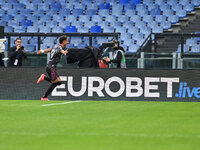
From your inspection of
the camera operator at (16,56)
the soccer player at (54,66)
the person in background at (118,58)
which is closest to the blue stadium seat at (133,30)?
the person in background at (118,58)

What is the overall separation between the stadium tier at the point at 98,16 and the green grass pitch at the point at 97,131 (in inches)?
530

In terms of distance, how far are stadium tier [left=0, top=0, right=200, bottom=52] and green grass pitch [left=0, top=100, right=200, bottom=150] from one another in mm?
13467

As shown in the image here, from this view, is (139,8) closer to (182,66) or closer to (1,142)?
(182,66)

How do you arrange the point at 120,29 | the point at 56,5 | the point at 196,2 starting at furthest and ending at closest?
the point at 56,5 → the point at 196,2 → the point at 120,29

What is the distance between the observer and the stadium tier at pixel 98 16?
80.0 ft

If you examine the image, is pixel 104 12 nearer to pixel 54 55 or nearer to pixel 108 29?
pixel 108 29

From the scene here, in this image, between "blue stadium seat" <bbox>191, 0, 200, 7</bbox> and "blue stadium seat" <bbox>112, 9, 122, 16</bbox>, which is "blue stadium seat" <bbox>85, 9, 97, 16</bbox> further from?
"blue stadium seat" <bbox>191, 0, 200, 7</bbox>

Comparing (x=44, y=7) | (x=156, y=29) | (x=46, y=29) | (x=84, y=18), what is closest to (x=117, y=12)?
(x=84, y=18)

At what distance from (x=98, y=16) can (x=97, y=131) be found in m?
18.6

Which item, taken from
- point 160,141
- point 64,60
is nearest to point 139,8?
point 64,60

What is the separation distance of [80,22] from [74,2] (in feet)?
7.00

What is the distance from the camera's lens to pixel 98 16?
2561 cm

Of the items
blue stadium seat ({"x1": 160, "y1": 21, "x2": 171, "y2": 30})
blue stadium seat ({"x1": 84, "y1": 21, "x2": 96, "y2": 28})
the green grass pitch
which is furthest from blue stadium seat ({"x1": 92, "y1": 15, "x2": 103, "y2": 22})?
the green grass pitch

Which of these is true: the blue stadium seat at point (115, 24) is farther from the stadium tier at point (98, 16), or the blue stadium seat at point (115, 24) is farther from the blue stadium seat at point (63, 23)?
the blue stadium seat at point (63, 23)
